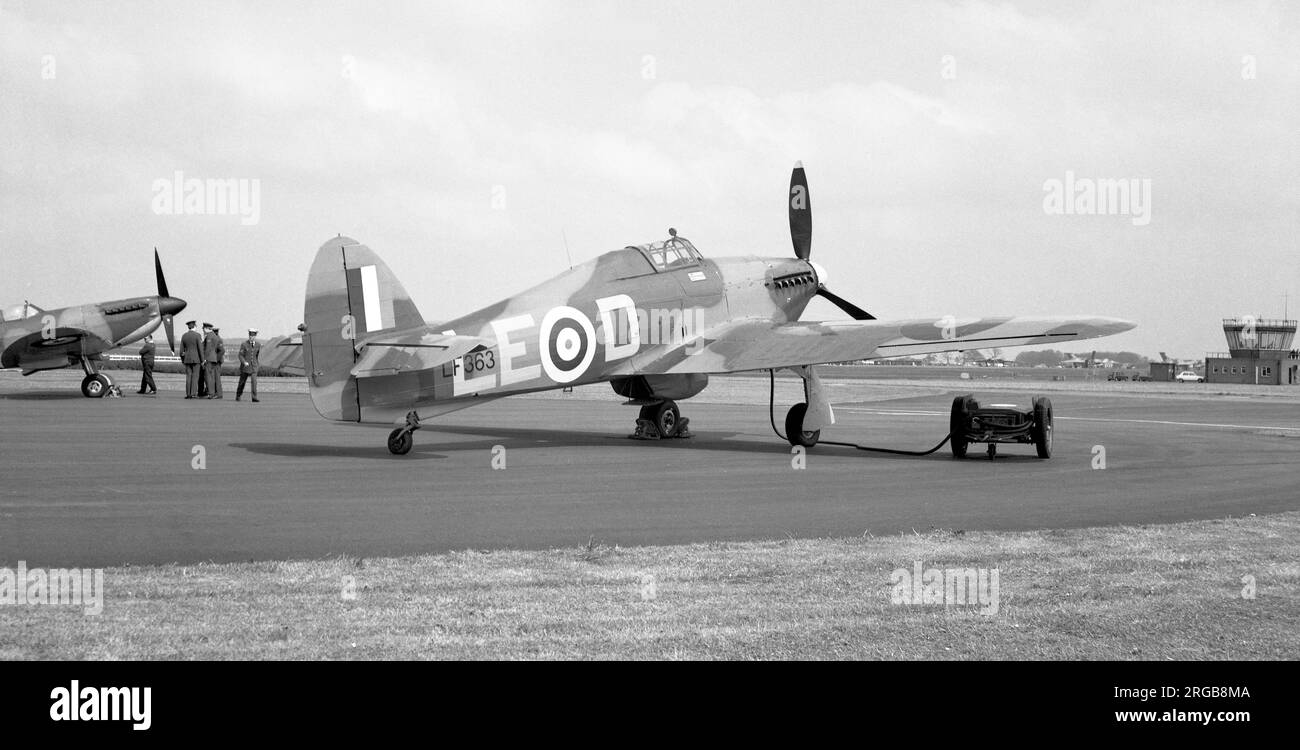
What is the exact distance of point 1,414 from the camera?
85.8 feet

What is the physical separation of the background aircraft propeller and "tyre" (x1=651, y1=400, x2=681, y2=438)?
Result: 20834 millimetres

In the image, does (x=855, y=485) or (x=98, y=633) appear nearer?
(x=98, y=633)

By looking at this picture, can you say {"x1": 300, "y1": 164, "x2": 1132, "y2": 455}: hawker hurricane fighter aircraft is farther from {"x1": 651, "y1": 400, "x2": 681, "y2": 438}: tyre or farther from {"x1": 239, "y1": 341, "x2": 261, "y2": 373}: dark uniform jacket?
{"x1": 239, "y1": 341, "x2": 261, "y2": 373}: dark uniform jacket

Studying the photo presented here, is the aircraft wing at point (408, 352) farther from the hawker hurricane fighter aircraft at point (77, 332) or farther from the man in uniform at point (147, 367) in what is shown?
the man in uniform at point (147, 367)

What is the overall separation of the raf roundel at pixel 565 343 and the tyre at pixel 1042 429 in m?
7.28

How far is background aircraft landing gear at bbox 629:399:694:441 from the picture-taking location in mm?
21469

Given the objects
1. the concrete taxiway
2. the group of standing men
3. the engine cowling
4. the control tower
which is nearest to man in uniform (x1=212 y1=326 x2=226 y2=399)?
the group of standing men

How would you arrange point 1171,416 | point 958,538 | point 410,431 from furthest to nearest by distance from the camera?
point 1171,416 < point 410,431 < point 958,538

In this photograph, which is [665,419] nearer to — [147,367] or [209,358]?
[209,358]

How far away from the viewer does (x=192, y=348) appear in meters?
35.1
